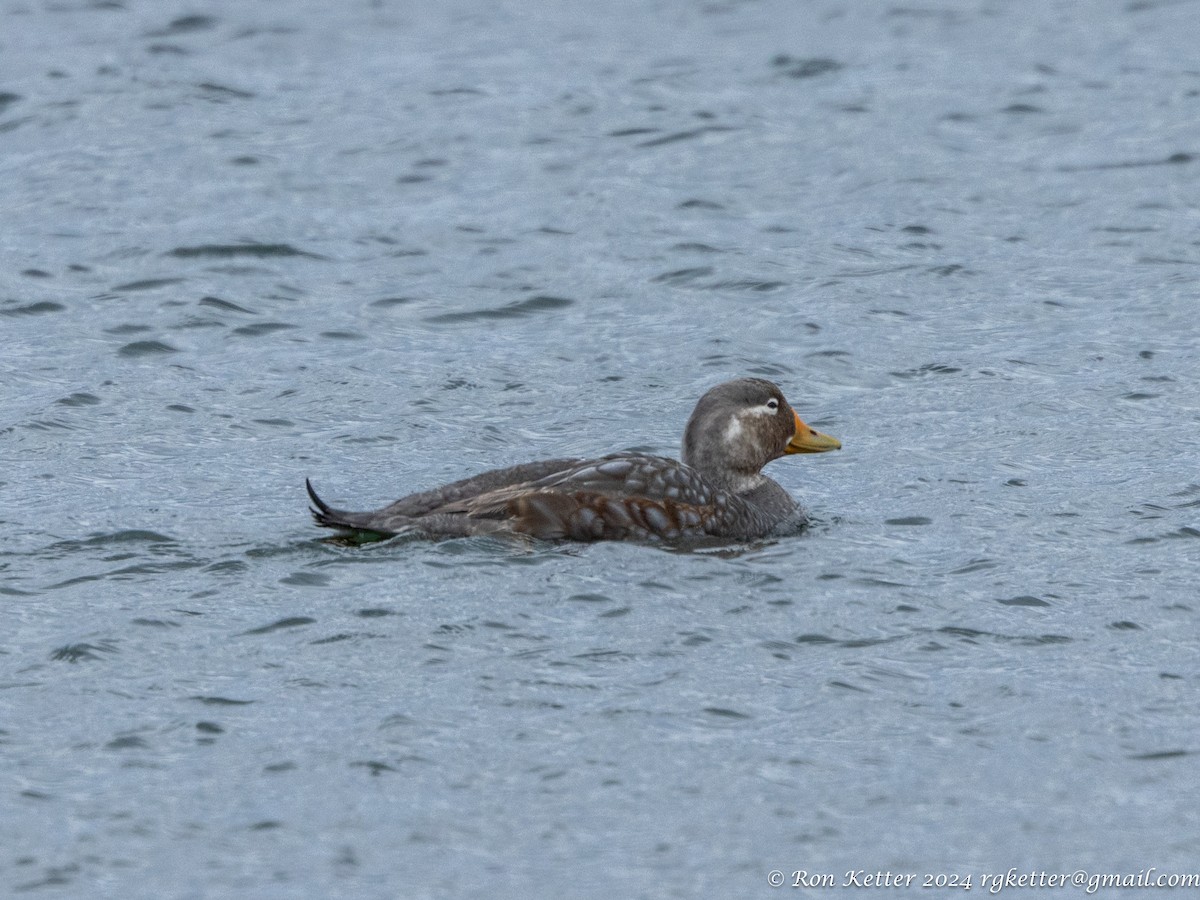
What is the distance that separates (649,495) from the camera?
1065 cm

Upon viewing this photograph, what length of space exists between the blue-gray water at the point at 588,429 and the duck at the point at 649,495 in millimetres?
198

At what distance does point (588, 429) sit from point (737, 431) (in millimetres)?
1519

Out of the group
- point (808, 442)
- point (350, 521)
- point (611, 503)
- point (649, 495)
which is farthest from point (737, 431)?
point (350, 521)

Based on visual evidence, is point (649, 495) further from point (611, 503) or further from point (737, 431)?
point (737, 431)

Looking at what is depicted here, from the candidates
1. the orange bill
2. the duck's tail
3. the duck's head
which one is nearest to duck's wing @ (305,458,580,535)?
the duck's tail

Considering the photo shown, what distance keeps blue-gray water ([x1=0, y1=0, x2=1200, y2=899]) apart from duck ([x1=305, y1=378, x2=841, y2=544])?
20 cm

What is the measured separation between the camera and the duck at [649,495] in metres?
10.3

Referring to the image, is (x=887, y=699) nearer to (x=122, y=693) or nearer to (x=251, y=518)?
(x=122, y=693)

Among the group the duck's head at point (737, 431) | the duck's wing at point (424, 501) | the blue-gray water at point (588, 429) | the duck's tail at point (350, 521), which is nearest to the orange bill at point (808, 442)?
the duck's head at point (737, 431)

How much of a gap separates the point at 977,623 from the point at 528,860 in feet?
9.84

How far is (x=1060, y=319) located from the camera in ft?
48.4

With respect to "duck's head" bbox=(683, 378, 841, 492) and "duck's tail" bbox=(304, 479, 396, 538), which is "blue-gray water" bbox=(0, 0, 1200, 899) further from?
"duck's head" bbox=(683, 378, 841, 492)

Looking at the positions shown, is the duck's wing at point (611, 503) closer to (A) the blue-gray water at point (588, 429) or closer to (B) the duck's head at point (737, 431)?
(A) the blue-gray water at point (588, 429)

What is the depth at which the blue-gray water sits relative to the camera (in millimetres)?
7562
